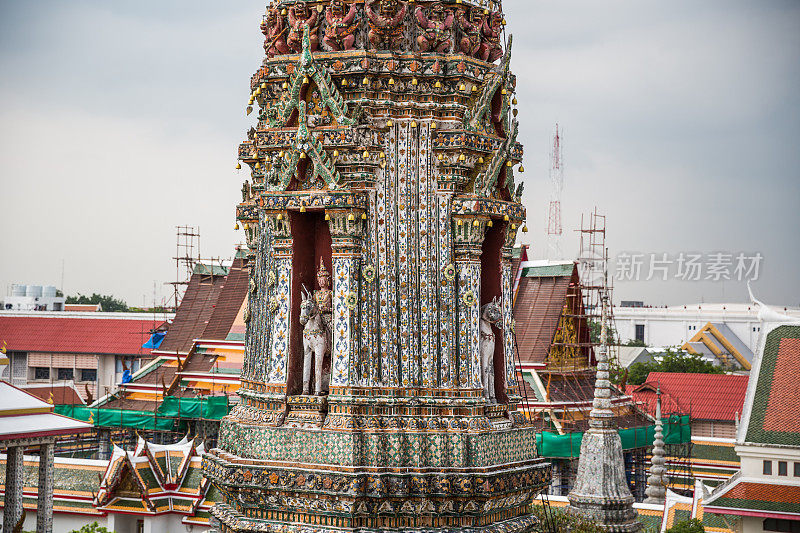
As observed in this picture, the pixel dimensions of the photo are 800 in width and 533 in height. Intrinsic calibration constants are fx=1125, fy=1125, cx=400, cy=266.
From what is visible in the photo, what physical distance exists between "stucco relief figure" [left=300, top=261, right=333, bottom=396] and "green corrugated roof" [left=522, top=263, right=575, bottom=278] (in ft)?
Result: 84.3

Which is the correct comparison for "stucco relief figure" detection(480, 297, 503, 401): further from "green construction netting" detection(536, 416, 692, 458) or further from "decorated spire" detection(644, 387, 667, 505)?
"decorated spire" detection(644, 387, 667, 505)

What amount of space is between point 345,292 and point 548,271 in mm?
26219

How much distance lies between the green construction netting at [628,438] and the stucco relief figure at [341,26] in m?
18.6

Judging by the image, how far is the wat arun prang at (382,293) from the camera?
33.0ft

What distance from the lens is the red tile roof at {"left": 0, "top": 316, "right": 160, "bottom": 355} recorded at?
55969 mm

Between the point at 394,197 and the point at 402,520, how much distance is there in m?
2.98

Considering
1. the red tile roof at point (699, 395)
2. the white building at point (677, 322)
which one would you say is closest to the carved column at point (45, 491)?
the red tile roof at point (699, 395)

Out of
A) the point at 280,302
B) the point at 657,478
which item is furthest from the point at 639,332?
the point at 280,302

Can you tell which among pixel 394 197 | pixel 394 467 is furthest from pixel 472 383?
pixel 394 197

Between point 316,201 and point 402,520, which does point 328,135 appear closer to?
point 316,201

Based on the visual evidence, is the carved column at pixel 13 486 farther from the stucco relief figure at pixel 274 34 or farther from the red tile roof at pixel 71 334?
the red tile roof at pixel 71 334

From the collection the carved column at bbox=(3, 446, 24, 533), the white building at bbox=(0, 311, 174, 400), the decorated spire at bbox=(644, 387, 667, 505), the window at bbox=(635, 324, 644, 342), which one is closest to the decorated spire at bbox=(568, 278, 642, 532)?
the decorated spire at bbox=(644, 387, 667, 505)

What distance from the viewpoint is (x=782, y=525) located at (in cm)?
2319

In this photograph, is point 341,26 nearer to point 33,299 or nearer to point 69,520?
point 69,520
